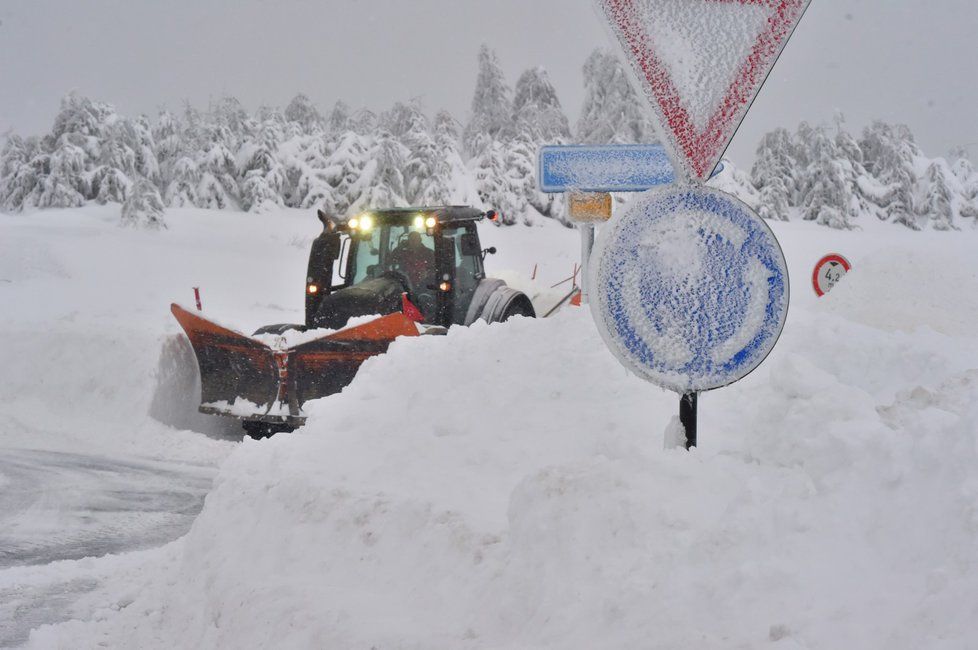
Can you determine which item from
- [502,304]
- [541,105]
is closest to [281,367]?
[502,304]

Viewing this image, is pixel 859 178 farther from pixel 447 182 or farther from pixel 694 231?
pixel 694 231

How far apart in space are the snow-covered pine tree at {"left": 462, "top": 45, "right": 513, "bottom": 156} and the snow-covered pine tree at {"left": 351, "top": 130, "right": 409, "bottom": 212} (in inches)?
259

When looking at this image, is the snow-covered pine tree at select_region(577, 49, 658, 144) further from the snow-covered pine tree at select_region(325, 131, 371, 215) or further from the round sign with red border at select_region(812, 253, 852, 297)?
the round sign with red border at select_region(812, 253, 852, 297)

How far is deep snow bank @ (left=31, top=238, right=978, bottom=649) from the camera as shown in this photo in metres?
2.76

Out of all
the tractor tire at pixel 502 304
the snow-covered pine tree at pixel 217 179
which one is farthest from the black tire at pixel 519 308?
the snow-covered pine tree at pixel 217 179

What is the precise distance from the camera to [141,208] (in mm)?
33094

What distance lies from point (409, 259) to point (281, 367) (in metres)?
2.37

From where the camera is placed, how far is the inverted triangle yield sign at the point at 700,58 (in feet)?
10.4

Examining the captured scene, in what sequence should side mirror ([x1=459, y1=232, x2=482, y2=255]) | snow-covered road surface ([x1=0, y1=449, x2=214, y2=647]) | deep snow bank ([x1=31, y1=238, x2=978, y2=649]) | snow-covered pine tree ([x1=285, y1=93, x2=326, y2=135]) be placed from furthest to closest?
snow-covered pine tree ([x1=285, y1=93, x2=326, y2=135]) < side mirror ([x1=459, y1=232, x2=482, y2=255]) < snow-covered road surface ([x1=0, y1=449, x2=214, y2=647]) < deep snow bank ([x1=31, y1=238, x2=978, y2=649])

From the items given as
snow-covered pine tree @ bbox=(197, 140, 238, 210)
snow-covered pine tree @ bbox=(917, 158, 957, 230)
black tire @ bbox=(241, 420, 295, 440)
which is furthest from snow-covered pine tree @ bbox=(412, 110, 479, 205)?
black tire @ bbox=(241, 420, 295, 440)

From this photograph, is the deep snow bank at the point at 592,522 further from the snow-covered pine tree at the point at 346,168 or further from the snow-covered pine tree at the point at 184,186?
the snow-covered pine tree at the point at 184,186

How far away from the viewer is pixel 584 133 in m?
42.6


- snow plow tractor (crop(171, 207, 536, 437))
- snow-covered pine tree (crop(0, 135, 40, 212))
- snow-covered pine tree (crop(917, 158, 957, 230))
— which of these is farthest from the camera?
snow-covered pine tree (crop(917, 158, 957, 230))

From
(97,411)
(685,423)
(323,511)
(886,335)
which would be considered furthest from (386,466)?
(97,411)
